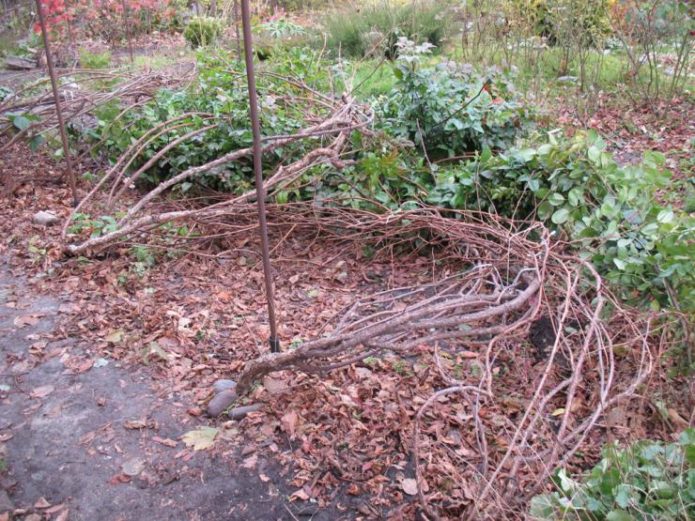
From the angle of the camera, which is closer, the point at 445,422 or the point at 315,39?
the point at 445,422

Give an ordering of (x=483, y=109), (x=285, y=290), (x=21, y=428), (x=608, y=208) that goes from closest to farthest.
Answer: (x=21, y=428) → (x=608, y=208) → (x=285, y=290) → (x=483, y=109)

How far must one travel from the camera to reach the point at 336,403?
2598 mm

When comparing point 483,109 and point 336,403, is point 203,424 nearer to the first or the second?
point 336,403

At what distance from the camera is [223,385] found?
2689 mm

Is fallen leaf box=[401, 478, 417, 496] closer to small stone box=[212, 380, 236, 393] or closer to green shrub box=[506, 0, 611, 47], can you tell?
small stone box=[212, 380, 236, 393]

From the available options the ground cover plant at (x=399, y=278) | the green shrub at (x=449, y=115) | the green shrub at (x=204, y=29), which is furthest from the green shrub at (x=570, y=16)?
the green shrub at (x=204, y=29)

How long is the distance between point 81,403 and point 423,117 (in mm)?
2997

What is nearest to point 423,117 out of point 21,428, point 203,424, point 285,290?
point 285,290

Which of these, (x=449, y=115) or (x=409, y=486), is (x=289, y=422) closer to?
(x=409, y=486)

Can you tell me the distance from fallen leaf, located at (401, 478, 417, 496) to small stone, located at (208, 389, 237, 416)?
0.80m

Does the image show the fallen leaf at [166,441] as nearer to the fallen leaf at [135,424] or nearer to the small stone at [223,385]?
the fallen leaf at [135,424]

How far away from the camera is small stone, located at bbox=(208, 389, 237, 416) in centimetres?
254

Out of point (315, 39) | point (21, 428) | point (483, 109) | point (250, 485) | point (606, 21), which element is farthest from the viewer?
point (315, 39)

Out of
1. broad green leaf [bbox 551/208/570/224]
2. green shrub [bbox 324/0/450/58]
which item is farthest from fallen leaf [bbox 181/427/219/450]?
green shrub [bbox 324/0/450/58]
